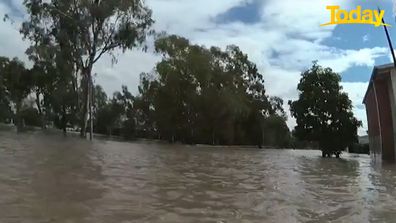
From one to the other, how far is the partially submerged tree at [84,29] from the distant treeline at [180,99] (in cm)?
614

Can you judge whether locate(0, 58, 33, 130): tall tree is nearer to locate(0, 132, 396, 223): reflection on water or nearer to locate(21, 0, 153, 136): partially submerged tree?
locate(21, 0, 153, 136): partially submerged tree

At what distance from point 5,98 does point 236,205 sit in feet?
198

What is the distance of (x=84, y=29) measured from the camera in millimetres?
41531

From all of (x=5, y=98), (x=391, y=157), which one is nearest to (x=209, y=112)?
(x=5, y=98)

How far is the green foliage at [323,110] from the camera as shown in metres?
37.2

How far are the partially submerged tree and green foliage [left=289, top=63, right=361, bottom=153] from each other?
1465 centimetres

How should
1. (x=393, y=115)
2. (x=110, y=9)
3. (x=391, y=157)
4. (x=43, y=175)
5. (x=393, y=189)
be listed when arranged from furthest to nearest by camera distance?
(x=110, y=9), (x=391, y=157), (x=393, y=115), (x=393, y=189), (x=43, y=175)

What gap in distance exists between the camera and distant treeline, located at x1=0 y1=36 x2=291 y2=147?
188ft

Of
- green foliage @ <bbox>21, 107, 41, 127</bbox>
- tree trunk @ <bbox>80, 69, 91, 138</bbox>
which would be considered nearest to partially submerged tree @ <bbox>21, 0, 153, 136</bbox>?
tree trunk @ <bbox>80, 69, 91, 138</bbox>

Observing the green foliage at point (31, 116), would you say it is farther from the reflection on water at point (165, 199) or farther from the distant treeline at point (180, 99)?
the reflection on water at point (165, 199)

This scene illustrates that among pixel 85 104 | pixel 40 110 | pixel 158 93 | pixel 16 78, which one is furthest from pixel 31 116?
pixel 85 104

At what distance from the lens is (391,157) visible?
95.9 feet

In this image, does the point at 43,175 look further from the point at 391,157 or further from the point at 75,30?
the point at 75,30

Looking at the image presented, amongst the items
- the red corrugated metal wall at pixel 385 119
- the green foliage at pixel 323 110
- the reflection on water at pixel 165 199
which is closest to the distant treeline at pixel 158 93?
the green foliage at pixel 323 110
